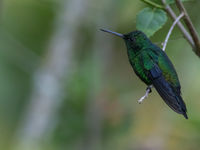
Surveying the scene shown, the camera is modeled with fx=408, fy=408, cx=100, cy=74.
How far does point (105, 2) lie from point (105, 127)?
1.77 meters

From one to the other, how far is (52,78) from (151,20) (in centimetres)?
319

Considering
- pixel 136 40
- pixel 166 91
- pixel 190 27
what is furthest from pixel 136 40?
pixel 190 27

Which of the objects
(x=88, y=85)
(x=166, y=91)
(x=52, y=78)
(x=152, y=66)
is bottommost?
(x=166, y=91)

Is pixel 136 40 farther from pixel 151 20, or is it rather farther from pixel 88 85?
pixel 88 85

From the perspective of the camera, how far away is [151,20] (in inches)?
106

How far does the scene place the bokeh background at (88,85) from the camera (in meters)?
4.59

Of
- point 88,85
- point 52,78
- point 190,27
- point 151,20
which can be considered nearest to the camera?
point 190,27

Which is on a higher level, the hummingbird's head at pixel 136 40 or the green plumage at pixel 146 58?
the hummingbird's head at pixel 136 40

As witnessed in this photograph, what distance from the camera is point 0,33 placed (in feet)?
19.8

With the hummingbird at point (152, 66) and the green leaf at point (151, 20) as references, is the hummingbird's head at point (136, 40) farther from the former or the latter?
the green leaf at point (151, 20)

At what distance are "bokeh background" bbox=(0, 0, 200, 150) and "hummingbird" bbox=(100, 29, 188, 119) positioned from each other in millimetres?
432

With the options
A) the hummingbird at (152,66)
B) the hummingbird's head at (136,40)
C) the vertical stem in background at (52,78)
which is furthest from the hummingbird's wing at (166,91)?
the vertical stem in background at (52,78)

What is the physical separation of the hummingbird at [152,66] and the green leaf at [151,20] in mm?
196

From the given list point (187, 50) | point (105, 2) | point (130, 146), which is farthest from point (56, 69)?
point (187, 50)
